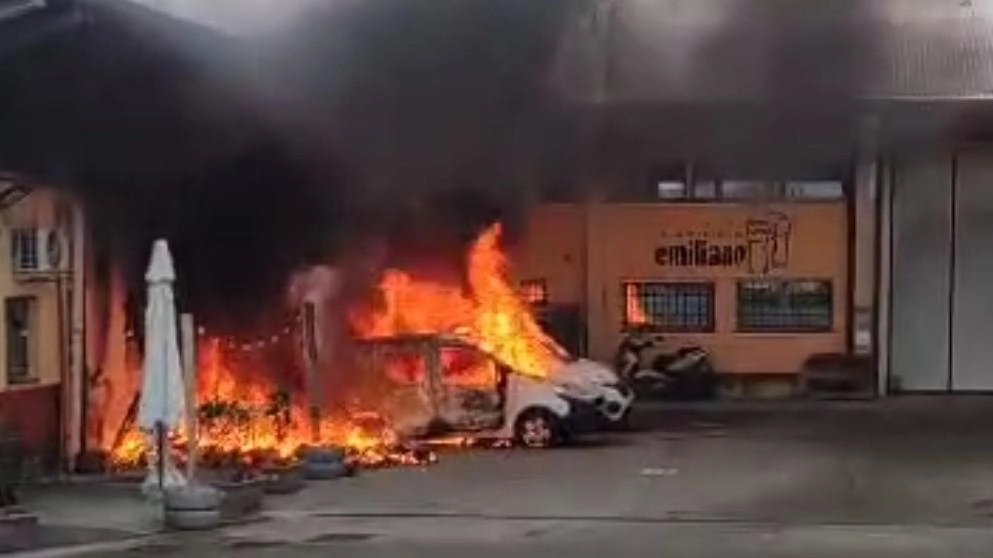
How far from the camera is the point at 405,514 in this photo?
59.5 ft

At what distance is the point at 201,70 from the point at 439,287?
4.71 m

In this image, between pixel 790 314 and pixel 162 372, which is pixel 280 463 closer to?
pixel 162 372

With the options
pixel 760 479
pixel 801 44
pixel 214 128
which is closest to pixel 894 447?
pixel 760 479

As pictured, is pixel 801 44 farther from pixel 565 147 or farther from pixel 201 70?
pixel 201 70

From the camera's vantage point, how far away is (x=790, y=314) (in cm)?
2848

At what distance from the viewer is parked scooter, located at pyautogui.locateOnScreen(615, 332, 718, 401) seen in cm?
2788

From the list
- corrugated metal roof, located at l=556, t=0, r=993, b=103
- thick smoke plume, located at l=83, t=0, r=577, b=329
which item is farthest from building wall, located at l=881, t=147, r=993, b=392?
thick smoke plume, located at l=83, t=0, r=577, b=329

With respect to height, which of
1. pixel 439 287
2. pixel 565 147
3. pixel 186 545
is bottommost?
pixel 186 545

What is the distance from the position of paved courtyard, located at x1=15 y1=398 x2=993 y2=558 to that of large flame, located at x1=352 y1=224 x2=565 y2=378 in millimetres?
1103

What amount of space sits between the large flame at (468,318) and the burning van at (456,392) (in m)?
0.25

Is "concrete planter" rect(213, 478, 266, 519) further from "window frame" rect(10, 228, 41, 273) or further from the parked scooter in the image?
the parked scooter

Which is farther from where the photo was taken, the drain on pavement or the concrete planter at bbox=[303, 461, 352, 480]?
the concrete planter at bbox=[303, 461, 352, 480]

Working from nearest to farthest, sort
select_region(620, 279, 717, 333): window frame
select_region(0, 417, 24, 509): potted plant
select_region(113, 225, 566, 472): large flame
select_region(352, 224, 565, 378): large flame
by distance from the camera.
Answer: select_region(0, 417, 24, 509): potted plant → select_region(113, 225, 566, 472): large flame → select_region(352, 224, 565, 378): large flame → select_region(620, 279, 717, 333): window frame

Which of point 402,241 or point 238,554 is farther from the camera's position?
point 402,241
